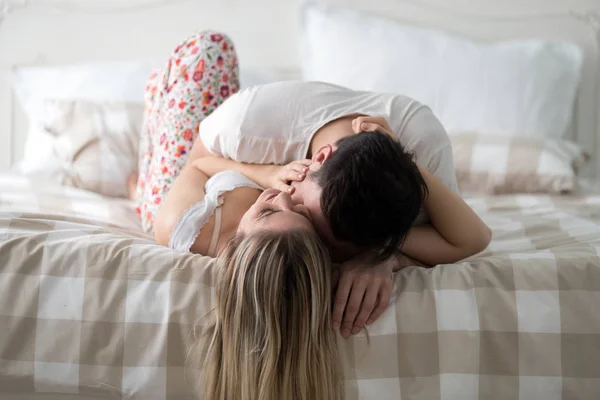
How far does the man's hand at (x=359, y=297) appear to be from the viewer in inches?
42.8

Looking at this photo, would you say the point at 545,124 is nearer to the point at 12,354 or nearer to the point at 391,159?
the point at 391,159

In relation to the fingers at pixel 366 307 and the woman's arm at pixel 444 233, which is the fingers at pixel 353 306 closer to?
the fingers at pixel 366 307

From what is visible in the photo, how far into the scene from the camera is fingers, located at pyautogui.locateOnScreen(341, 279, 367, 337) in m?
1.09

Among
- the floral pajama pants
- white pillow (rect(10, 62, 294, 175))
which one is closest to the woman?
the floral pajama pants

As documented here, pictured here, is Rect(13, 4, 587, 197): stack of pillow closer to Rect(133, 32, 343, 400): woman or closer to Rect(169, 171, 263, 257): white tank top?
Rect(169, 171, 263, 257): white tank top

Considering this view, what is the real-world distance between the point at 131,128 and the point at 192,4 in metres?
0.69

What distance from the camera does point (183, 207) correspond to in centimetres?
138

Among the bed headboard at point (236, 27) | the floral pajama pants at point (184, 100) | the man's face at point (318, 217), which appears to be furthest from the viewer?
the bed headboard at point (236, 27)

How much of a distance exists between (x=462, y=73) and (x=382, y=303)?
4.55ft

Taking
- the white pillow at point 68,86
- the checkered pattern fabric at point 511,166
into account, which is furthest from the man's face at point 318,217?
the white pillow at point 68,86

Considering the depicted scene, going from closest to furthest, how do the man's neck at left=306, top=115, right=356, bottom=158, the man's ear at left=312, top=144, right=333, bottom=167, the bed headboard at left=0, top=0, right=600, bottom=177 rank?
the man's ear at left=312, top=144, right=333, bottom=167, the man's neck at left=306, top=115, right=356, bottom=158, the bed headboard at left=0, top=0, right=600, bottom=177

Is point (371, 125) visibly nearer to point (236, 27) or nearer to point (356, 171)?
point (356, 171)

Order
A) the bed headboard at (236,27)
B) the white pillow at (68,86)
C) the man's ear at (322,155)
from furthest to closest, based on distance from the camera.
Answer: the bed headboard at (236,27) → the white pillow at (68,86) → the man's ear at (322,155)

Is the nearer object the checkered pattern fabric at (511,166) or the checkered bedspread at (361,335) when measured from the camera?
the checkered bedspread at (361,335)
